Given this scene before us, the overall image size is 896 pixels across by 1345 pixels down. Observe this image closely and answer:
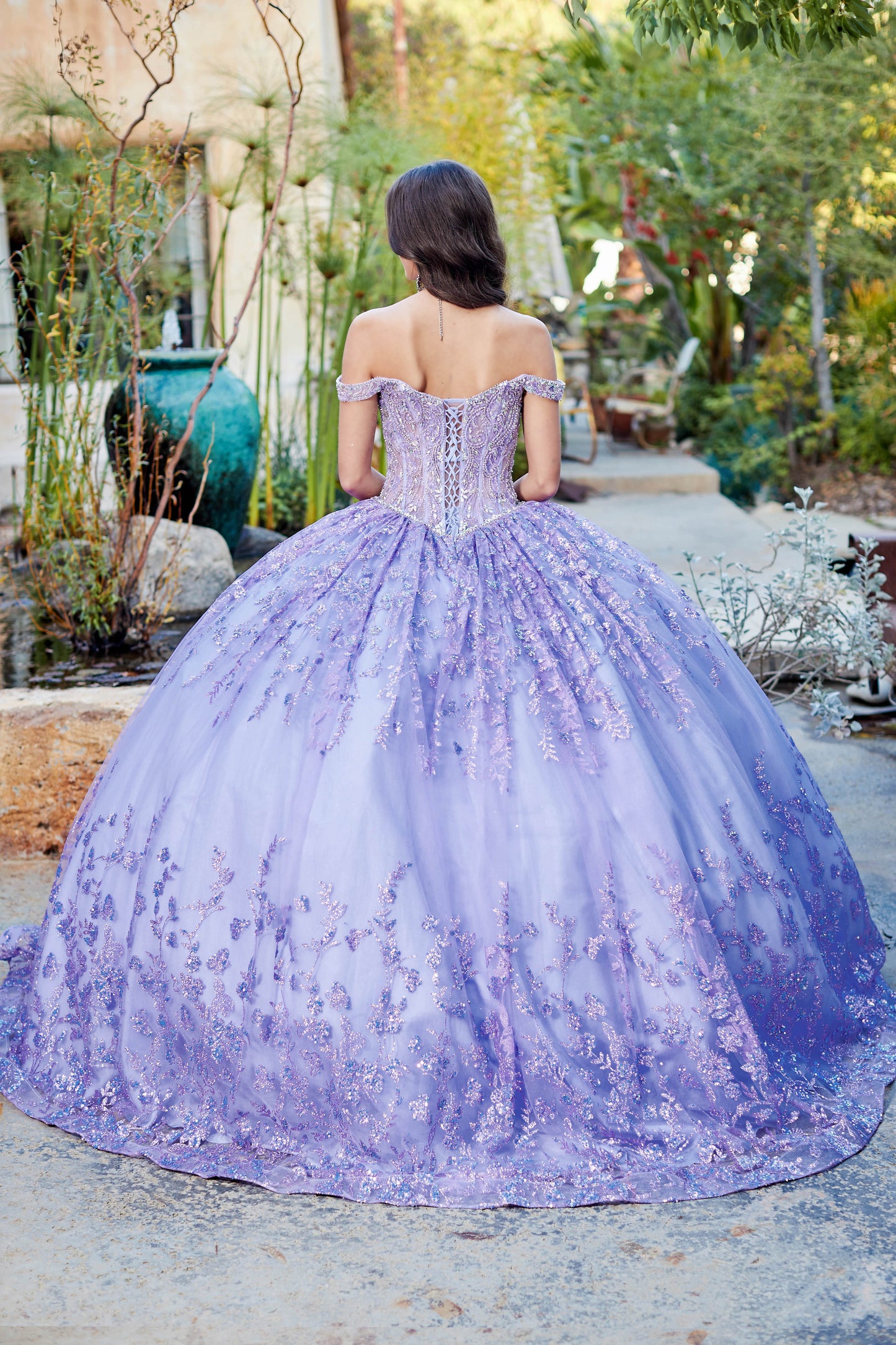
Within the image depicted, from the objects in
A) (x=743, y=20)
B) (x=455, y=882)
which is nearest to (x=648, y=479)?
(x=743, y=20)

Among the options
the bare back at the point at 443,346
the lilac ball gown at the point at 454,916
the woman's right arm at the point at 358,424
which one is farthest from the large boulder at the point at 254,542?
the lilac ball gown at the point at 454,916

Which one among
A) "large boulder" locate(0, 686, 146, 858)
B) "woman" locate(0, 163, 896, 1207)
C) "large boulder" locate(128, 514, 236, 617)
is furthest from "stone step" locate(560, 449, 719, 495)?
"woman" locate(0, 163, 896, 1207)

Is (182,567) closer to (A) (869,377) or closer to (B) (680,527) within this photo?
(B) (680,527)

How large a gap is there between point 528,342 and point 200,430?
328 centimetres

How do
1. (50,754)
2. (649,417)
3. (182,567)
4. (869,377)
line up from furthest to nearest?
(649,417), (869,377), (182,567), (50,754)

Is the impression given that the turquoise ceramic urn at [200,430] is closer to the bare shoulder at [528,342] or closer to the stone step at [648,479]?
the bare shoulder at [528,342]

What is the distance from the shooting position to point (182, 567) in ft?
16.2

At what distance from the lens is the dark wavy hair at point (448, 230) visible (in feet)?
8.67

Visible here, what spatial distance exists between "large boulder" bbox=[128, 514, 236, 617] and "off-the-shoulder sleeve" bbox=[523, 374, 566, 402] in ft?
7.47

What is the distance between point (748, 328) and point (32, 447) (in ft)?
35.3

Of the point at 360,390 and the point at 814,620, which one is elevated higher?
the point at 360,390

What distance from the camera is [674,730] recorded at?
2.60 meters

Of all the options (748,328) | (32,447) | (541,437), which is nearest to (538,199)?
(748,328)

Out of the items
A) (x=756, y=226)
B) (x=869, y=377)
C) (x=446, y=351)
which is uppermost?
(x=756, y=226)
